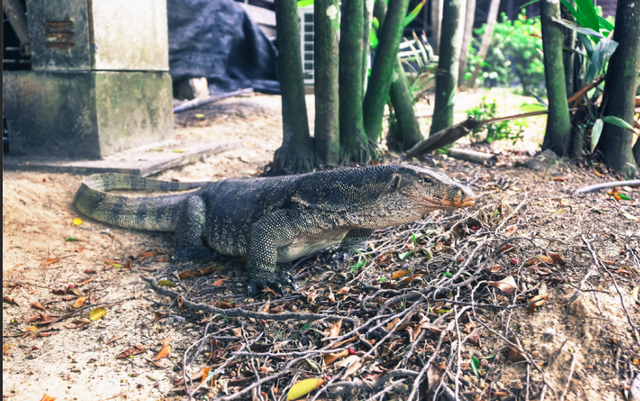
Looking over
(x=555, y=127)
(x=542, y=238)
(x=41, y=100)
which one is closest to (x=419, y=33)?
(x=555, y=127)

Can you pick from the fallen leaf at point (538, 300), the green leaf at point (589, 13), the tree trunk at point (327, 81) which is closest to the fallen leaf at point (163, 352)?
the fallen leaf at point (538, 300)

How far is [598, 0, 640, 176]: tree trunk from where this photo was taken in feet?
16.3

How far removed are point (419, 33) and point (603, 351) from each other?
17941 mm

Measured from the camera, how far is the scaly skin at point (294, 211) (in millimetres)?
2867

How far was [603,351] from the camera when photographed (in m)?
2.14

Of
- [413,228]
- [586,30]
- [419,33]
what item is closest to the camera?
[413,228]

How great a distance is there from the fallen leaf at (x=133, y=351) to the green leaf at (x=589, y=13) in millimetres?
5199

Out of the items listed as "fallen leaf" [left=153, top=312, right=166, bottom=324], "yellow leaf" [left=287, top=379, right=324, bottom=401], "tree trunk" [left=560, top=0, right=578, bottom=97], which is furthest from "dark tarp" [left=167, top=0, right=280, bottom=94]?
"yellow leaf" [left=287, top=379, right=324, bottom=401]

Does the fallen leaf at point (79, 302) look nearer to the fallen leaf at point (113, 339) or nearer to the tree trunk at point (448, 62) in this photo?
the fallen leaf at point (113, 339)

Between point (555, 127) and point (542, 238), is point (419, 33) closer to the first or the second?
point (555, 127)

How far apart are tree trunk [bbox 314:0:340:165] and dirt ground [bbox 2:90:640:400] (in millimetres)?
1404

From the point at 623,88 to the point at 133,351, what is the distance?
17.4 feet

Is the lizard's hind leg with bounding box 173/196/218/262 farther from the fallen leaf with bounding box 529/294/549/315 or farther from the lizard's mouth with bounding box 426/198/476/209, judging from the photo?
the fallen leaf with bounding box 529/294/549/315

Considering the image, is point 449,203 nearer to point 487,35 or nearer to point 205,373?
point 205,373
